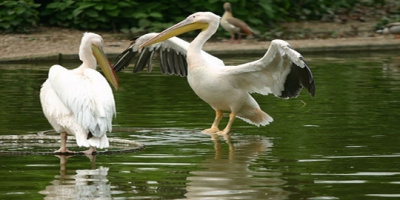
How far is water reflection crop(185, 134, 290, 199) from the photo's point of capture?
602 cm

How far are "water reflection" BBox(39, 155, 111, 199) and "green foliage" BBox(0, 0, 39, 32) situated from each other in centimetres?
1150

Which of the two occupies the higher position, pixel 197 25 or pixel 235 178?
pixel 197 25

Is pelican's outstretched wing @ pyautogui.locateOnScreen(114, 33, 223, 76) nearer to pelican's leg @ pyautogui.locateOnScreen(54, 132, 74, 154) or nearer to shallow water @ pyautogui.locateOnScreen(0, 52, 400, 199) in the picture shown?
shallow water @ pyautogui.locateOnScreen(0, 52, 400, 199)

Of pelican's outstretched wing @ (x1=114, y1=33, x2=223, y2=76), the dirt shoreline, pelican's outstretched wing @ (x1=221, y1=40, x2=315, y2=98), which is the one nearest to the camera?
pelican's outstretched wing @ (x1=221, y1=40, x2=315, y2=98)

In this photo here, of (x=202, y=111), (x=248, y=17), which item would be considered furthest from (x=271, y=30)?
(x=202, y=111)

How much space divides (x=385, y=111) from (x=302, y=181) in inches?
155

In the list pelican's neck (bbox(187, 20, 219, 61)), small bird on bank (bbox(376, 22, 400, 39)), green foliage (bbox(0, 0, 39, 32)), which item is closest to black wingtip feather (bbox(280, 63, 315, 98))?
pelican's neck (bbox(187, 20, 219, 61))

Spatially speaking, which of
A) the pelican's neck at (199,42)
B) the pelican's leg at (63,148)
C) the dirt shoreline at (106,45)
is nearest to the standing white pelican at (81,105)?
the pelican's leg at (63,148)

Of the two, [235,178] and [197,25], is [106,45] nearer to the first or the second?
[197,25]

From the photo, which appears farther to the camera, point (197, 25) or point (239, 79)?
point (197, 25)

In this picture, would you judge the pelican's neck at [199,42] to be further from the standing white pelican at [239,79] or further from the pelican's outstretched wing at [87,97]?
the pelican's outstretched wing at [87,97]

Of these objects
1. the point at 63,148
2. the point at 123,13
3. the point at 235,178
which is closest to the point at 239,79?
the point at 63,148

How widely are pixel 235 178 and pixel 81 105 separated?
140cm

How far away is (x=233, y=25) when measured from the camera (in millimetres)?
18406
